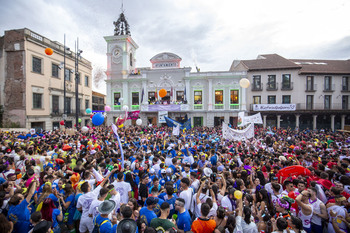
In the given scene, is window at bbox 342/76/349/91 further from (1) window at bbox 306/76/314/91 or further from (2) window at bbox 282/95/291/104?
(2) window at bbox 282/95/291/104

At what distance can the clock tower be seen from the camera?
87.7 ft

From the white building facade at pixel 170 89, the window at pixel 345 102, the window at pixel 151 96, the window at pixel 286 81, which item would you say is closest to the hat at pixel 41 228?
the white building facade at pixel 170 89

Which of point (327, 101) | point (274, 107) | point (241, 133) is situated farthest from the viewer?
point (327, 101)

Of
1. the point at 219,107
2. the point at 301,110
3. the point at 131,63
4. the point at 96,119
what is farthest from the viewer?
the point at 131,63

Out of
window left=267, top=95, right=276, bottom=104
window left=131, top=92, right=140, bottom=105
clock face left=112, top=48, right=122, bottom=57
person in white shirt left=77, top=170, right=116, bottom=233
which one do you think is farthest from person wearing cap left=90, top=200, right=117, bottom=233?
window left=267, top=95, right=276, bottom=104

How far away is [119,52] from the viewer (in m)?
27.1

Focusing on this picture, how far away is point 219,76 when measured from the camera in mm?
25375

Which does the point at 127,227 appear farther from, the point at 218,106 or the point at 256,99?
the point at 256,99

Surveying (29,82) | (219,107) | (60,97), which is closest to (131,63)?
(60,97)

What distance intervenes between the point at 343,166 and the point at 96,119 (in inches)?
379

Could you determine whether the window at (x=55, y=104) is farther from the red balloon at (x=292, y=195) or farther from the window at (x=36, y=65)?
the red balloon at (x=292, y=195)

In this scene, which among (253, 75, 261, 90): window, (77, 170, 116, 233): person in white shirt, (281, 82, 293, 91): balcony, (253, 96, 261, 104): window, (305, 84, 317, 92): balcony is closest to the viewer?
(77, 170, 116, 233): person in white shirt

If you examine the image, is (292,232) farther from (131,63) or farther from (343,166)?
(131,63)

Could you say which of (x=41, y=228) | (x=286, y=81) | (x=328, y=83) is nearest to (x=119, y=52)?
(x=286, y=81)
